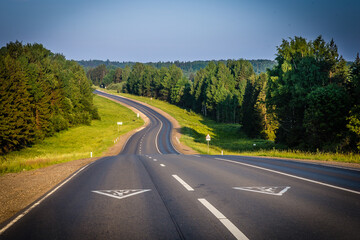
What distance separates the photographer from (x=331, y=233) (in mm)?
3979

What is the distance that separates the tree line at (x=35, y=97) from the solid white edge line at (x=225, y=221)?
3956cm

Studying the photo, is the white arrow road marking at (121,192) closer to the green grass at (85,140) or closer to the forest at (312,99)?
the forest at (312,99)

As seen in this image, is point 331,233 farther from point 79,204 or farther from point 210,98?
point 210,98

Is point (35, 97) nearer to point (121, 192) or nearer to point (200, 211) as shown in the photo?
point (121, 192)

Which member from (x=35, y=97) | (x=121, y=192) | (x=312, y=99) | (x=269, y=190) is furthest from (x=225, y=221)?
(x=35, y=97)

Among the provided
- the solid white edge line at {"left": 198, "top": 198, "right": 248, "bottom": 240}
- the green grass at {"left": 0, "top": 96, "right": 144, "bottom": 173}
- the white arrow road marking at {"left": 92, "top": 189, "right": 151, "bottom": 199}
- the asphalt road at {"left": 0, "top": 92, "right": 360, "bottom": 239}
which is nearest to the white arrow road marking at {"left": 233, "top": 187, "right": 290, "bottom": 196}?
the asphalt road at {"left": 0, "top": 92, "right": 360, "bottom": 239}

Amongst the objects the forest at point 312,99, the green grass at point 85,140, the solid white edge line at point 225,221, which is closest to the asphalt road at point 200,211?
the solid white edge line at point 225,221

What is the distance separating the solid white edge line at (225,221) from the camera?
4068 mm

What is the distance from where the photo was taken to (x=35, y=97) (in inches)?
1918

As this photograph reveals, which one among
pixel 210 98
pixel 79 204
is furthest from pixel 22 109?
pixel 210 98

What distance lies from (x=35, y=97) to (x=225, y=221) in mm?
53359

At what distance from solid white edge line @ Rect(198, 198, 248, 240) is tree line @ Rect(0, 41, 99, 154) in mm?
39562

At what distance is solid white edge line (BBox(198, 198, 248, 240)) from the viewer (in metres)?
4.07

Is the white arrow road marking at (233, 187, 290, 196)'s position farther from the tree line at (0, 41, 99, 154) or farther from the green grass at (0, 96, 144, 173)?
the tree line at (0, 41, 99, 154)
